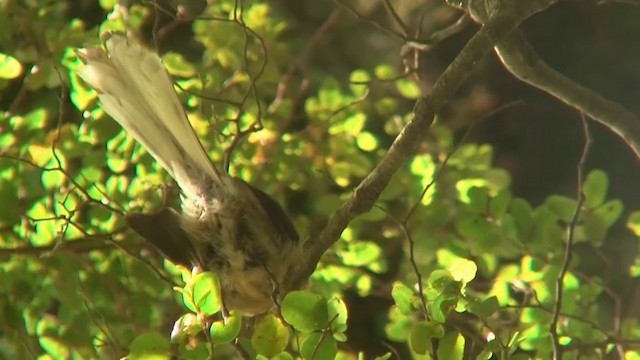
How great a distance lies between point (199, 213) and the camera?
2.44ft

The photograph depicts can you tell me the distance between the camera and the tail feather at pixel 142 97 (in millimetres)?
685

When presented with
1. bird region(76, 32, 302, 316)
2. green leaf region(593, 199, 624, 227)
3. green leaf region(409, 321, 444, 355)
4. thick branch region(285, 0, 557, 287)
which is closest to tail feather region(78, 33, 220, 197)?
bird region(76, 32, 302, 316)

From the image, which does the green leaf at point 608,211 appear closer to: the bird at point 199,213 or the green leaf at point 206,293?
the bird at point 199,213

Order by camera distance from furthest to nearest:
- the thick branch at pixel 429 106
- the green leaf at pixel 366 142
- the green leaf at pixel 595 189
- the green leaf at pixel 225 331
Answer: the green leaf at pixel 366 142 → the green leaf at pixel 595 189 → the thick branch at pixel 429 106 → the green leaf at pixel 225 331

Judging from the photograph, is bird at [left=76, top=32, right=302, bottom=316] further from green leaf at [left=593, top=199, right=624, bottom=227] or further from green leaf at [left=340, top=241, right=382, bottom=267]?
green leaf at [left=593, top=199, right=624, bottom=227]

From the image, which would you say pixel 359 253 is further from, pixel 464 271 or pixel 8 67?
pixel 8 67

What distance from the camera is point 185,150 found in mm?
713

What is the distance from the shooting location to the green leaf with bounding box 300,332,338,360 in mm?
550

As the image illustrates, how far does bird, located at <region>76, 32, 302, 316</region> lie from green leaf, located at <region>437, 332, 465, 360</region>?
6.7 inches

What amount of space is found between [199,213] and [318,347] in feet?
0.77

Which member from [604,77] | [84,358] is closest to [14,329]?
[84,358]

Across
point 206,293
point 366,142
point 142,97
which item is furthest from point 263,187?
point 206,293

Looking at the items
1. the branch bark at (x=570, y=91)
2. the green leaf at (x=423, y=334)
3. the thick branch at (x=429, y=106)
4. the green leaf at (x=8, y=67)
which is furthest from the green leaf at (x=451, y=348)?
the green leaf at (x=8, y=67)

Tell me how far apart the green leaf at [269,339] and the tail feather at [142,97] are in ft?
0.68
